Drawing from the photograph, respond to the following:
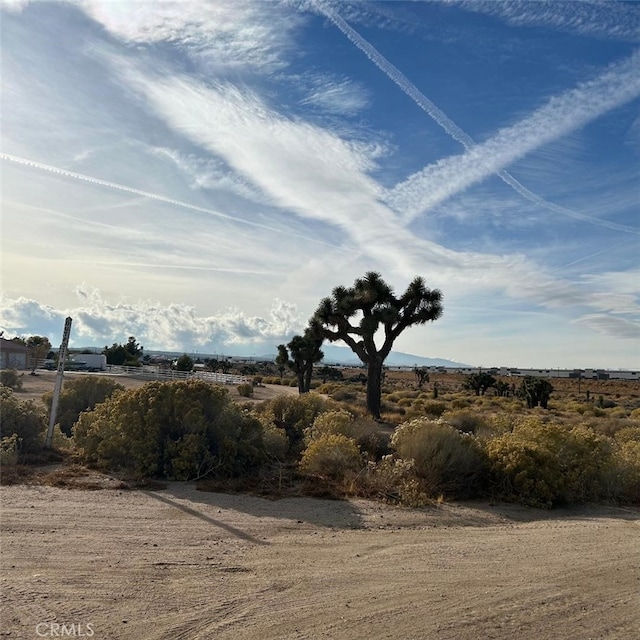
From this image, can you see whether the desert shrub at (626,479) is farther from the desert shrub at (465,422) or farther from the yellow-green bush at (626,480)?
the desert shrub at (465,422)

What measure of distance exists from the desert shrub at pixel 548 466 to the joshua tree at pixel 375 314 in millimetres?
14891

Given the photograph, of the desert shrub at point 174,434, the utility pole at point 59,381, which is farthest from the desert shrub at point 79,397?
the desert shrub at point 174,434

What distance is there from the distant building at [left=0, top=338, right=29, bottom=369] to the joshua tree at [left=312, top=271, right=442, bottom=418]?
1769 inches

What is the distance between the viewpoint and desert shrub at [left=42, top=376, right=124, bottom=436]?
17.0 metres

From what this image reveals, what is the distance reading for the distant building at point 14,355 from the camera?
6100 cm

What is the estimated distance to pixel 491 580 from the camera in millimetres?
5871

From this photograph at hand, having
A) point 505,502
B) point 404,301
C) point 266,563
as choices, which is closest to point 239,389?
point 404,301

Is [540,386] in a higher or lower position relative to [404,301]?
lower

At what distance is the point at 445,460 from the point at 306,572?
17.4ft

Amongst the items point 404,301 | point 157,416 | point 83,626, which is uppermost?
point 404,301

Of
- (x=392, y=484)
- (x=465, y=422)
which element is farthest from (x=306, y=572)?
(x=465, y=422)

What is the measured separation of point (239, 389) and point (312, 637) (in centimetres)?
4103

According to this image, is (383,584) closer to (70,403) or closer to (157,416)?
(157,416)

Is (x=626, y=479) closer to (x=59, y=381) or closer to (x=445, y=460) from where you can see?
(x=445, y=460)
